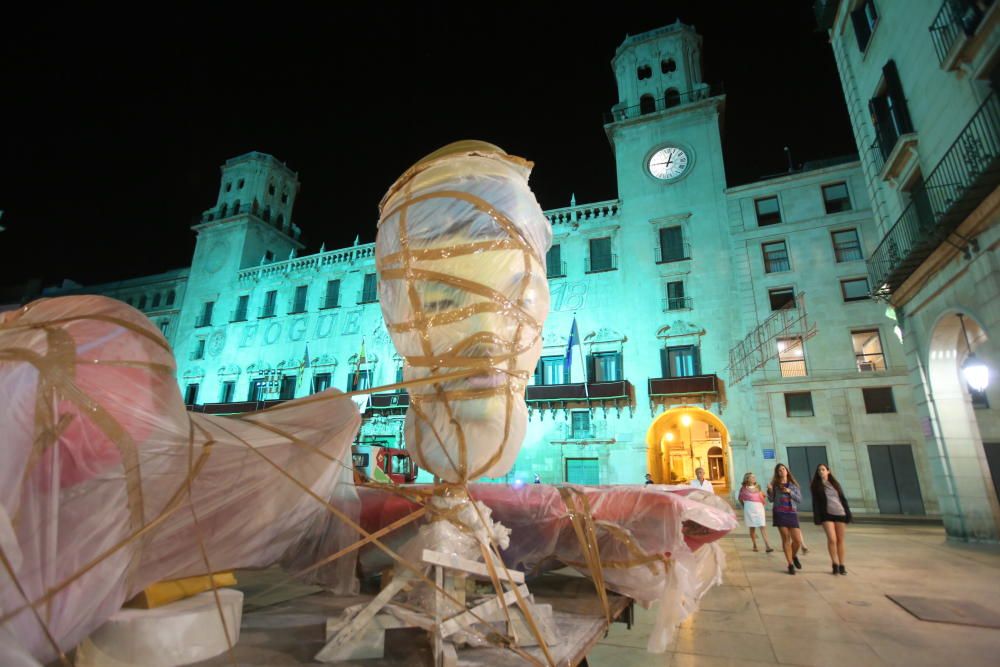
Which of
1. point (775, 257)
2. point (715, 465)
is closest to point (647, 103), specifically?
point (775, 257)

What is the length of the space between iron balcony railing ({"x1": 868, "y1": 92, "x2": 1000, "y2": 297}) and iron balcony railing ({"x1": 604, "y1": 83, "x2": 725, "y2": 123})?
1475 centimetres

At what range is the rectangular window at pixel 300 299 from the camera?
28.9 meters

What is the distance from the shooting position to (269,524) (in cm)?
325

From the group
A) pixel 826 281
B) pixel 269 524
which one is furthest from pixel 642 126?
pixel 269 524

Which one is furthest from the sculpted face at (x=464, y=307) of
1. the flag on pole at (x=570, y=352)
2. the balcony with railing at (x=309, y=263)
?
the balcony with railing at (x=309, y=263)

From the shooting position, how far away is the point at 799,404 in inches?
709

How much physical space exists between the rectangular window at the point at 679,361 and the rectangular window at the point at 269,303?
24452mm

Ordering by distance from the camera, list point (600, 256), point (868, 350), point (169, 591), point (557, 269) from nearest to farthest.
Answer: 1. point (169, 591)
2. point (868, 350)
3. point (600, 256)
4. point (557, 269)

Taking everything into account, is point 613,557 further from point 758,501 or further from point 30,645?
point 758,501

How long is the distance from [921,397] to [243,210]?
39.7 m

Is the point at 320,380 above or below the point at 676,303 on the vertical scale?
below

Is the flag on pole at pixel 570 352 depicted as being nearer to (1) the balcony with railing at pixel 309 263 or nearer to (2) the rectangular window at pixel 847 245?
(2) the rectangular window at pixel 847 245

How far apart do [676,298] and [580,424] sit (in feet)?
24.6

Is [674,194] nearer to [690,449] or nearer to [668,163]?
[668,163]
